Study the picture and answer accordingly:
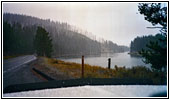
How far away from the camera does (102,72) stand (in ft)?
20.9

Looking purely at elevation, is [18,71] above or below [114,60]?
below

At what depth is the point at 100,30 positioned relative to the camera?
6250 mm

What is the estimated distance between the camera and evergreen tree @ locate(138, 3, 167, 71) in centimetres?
640

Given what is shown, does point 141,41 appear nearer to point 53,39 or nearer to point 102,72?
point 102,72

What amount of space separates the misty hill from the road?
21 centimetres

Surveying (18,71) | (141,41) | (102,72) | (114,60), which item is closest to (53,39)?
(18,71)

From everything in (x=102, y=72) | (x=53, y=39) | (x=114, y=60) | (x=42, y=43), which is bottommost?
(x=102, y=72)

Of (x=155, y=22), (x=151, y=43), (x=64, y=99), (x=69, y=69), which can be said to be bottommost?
(x=64, y=99)

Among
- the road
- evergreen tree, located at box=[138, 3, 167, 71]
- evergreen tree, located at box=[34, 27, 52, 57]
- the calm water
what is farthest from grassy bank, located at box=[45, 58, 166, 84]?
the road

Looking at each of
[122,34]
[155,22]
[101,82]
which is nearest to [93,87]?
[101,82]

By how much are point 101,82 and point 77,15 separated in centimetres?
182

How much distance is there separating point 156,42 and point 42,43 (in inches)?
119

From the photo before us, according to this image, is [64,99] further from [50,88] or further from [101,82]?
[101,82]

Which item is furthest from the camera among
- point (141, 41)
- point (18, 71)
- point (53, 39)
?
point (141, 41)
